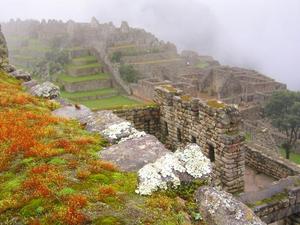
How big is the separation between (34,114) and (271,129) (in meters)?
53.3

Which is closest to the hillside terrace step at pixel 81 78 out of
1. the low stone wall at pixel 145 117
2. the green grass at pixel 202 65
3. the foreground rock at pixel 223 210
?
the green grass at pixel 202 65

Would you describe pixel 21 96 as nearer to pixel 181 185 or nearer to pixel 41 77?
pixel 181 185

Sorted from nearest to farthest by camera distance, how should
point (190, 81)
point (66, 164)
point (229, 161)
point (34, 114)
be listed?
point (66, 164), point (34, 114), point (229, 161), point (190, 81)

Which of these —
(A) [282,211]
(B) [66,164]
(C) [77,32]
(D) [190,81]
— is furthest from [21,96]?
(C) [77,32]

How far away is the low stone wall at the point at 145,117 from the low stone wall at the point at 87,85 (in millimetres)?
86702

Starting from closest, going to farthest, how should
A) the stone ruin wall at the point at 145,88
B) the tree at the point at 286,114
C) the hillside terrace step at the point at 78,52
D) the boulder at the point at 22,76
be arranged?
the boulder at the point at 22,76
the tree at the point at 286,114
the stone ruin wall at the point at 145,88
the hillside terrace step at the point at 78,52

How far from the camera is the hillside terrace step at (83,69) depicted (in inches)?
4419

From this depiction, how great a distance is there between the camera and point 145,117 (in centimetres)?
1812

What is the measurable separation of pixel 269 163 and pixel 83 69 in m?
101

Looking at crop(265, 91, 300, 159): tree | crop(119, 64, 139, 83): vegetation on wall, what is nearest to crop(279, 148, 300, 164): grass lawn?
crop(265, 91, 300, 159): tree

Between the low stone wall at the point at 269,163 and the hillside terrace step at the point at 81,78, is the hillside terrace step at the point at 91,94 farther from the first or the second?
the low stone wall at the point at 269,163

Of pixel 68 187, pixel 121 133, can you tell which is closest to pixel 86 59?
pixel 121 133

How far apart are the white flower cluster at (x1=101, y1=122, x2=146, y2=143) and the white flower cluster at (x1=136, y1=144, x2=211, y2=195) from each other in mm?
2260

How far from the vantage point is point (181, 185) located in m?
8.02
